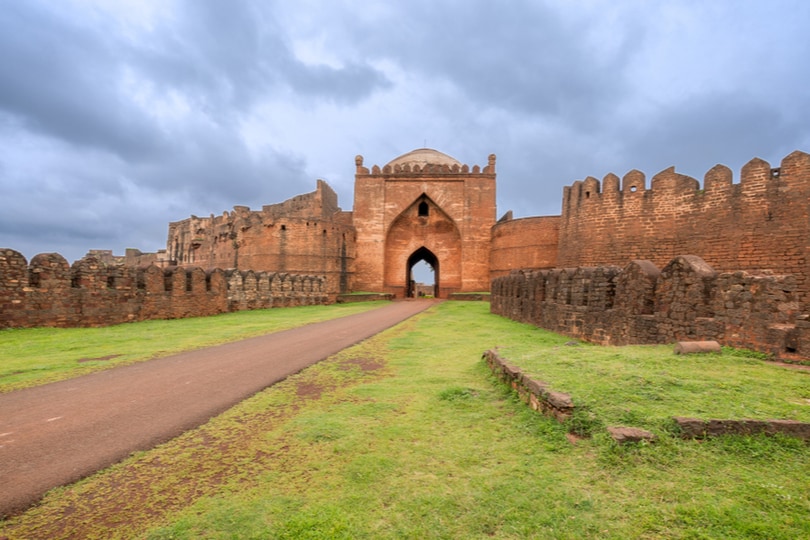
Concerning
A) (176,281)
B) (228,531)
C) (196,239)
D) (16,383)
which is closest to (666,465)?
(228,531)

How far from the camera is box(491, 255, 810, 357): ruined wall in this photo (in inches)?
198

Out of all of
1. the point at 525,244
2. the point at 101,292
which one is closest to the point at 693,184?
the point at 525,244

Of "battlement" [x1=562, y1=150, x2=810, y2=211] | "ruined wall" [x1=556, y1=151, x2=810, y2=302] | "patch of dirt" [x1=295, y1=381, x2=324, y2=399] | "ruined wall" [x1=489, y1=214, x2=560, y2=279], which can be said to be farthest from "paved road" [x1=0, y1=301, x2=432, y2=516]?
"ruined wall" [x1=489, y1=214, x2=560, y2=279]

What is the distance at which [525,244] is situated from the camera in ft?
85.7

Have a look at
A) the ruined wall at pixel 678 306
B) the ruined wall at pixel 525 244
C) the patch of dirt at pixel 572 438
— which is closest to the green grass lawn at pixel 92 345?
the patch of dirt at pixel 572 438

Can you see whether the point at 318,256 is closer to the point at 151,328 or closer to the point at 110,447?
the point at 151,328

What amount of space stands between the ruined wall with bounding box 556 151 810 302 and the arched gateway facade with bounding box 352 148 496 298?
32.4 feet

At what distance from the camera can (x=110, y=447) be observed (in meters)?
3.17

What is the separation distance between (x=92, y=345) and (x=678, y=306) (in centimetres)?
1074

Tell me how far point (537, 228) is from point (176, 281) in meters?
20.2

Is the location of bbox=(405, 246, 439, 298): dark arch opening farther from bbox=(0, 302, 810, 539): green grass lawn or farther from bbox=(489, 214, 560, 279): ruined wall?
bbox=(0, 302, 810, 539): green grass lawn

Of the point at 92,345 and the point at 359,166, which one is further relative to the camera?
the point at 359,166

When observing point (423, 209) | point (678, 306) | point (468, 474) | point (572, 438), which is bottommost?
point (468, 474)

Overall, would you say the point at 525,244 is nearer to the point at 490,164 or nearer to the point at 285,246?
the point at 490,164
